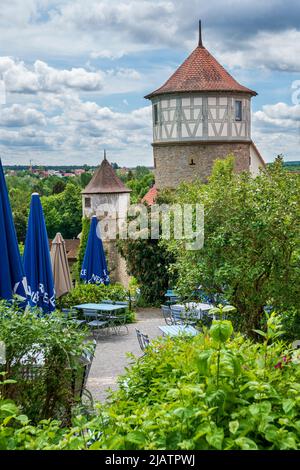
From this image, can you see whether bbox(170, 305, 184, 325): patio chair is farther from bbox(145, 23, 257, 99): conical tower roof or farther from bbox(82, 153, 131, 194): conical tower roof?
bbox(82, 153, 131, 194): conical tower roof

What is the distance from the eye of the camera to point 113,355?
480 inches

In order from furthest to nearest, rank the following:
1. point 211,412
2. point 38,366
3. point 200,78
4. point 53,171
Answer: point 53,171 < point 200,78 < point 38,366 < point 211,412

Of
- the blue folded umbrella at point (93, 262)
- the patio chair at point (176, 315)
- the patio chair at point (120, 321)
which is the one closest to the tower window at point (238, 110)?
the blue folded umbrella at point (93, 262)

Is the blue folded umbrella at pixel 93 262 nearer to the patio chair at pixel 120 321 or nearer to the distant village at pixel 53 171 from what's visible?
the patio chair at pixel 120 321

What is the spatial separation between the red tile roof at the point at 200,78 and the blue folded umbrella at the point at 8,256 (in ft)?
78.0

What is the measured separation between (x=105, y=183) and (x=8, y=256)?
28.1 m

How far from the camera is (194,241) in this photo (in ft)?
32.0

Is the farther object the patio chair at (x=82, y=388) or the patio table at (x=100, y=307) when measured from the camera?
the patio table at (x=100, y=307)

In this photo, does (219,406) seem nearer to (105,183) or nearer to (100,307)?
(100,307)

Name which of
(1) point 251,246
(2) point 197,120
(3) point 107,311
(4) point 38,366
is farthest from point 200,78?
(4) point 38,366

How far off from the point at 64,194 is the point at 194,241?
198 ft

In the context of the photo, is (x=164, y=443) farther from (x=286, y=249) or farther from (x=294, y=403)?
(x=286, y=249)

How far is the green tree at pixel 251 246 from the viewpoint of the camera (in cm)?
891
